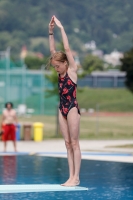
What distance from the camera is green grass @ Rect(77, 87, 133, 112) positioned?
73188 mm

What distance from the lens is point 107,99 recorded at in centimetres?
8144

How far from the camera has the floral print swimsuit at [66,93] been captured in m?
10.4

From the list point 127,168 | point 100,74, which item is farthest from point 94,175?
point 100,74

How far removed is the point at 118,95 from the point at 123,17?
11315 centimetres

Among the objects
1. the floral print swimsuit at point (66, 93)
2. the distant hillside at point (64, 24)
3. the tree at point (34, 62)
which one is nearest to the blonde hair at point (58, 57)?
the floral print swimsuit at point (66, 93)

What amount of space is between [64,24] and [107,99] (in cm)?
11474

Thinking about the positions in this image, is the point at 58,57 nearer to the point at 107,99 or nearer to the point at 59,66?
the point at 59,66

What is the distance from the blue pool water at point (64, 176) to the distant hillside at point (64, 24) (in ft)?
500

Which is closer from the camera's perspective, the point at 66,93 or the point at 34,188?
the point at 66,93

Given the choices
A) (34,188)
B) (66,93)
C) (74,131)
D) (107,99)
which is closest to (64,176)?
(34,188)

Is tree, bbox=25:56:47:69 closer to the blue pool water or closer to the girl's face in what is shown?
the blue pool water

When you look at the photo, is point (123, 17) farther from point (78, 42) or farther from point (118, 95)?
point (118, 95)

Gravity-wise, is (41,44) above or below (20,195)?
below

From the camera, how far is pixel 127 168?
15.1 m
